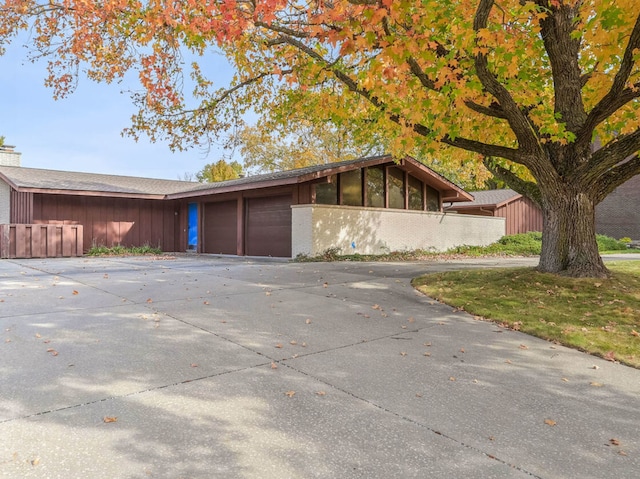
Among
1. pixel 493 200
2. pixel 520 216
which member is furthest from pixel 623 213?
pixel 493 200

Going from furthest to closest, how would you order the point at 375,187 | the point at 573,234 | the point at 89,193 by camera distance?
the point at 89,193
the point at 375,187
the point at 573,234

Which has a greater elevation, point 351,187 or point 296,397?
point 351,187

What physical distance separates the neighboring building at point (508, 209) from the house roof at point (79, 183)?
17.0 meters

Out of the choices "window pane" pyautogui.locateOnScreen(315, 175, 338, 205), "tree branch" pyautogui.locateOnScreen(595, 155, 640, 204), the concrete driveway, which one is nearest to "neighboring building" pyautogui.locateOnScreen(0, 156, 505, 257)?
"window pane" pyautogui.locateOnScreen(315, 175, 338, 205)

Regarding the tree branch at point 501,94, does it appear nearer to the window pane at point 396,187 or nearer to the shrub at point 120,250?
the window pane at point 396,187

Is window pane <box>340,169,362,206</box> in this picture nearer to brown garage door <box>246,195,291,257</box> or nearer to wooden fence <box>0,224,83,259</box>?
brown garage door <box>246,195,291,257</box>

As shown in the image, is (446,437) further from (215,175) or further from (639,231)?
(215,175)

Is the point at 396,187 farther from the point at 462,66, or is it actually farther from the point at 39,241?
the point at 39,241

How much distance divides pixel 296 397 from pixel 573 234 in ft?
23.3

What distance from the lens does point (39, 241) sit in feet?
51.9

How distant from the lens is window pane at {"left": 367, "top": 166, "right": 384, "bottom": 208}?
16.7 metres

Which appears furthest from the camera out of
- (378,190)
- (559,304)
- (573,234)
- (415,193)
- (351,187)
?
(415,193)

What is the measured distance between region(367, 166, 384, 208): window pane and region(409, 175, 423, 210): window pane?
2032 mm

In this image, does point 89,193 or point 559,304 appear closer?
point 559,304
